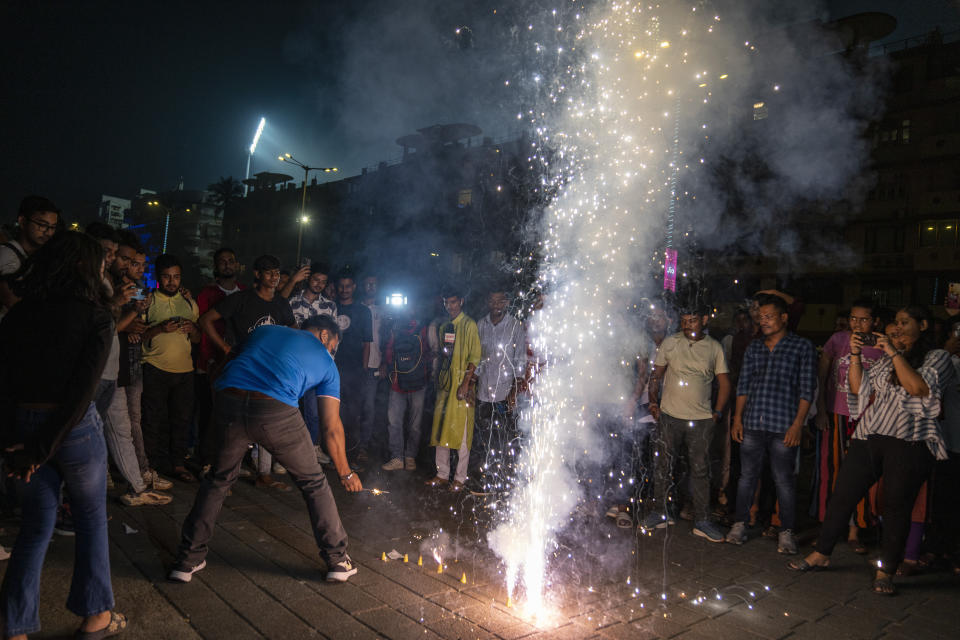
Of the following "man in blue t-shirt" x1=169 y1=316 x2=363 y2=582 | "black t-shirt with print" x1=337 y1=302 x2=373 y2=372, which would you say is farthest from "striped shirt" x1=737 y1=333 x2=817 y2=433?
"black t-shirt with print" x1=337 y1=302 x2=373 y2=372

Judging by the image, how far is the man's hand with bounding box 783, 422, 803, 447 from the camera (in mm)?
4844

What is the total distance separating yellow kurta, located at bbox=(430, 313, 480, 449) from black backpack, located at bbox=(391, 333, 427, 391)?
0.56 m

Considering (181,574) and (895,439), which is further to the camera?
(895,439)

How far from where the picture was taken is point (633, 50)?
232 inches

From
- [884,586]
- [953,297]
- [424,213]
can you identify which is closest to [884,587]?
[884,586]

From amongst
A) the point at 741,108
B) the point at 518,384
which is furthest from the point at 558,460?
the point at 741,108

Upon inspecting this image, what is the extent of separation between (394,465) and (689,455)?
11.0 ft

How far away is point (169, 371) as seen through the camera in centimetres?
562

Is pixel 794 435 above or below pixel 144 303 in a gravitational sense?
below

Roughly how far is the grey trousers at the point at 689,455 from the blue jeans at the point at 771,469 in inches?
12.0

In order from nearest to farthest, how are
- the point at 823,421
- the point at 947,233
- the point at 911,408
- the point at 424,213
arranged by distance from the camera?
1. the point at 911,408
2. the point at 823,421
3. the point at 947,233
4. the point at 424,213

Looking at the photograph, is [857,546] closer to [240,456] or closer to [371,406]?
[240,456]

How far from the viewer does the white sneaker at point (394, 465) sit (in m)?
6.74

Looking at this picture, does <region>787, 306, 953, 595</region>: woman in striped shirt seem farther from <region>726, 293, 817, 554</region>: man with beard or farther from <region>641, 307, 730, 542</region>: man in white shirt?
<region>641, 307, 730, 542</region>: man in white shirt
